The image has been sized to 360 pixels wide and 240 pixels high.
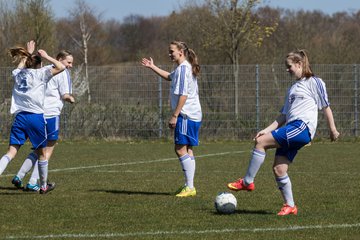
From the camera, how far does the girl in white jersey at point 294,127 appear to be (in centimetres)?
873

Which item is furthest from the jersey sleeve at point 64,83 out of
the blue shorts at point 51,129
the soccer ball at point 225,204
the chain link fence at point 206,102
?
the chain link fence at point 206,102

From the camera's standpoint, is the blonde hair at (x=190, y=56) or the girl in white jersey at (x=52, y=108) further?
the girl in white jersey at (x=52, y=108)

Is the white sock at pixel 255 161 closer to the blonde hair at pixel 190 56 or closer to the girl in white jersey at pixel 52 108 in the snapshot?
the blonde hair at pixel 190 56

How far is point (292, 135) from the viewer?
869cm

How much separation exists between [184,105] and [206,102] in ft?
45.5

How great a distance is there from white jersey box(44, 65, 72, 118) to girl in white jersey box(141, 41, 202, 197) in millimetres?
1213

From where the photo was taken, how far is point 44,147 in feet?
35.5

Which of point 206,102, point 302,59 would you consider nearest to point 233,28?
point 206,102

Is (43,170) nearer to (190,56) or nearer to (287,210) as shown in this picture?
(190,56)

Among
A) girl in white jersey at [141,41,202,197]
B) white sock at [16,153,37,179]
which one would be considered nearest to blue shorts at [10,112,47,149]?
white sock at [16,153,37,179]

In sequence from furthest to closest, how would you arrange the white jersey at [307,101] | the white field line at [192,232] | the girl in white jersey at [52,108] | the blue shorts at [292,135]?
the girl in white jersey at [52,108] → the white jersey at [307,101] → the blue shorts at [292,135] → the white field line at [192,232]

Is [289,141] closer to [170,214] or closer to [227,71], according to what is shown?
[170,214]

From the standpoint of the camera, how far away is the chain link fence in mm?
24562

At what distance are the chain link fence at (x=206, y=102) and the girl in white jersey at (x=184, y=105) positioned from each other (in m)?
13.5
